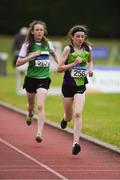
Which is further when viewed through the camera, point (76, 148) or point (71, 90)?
point (71, 90)

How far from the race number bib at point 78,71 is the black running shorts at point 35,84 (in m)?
1.19

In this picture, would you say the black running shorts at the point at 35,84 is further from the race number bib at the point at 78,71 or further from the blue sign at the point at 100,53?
the blue sign at the point at 100,53

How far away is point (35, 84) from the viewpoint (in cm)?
1358

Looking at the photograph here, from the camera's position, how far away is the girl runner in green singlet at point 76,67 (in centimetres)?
1213

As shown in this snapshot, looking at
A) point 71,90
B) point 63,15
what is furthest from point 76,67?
point 63,15

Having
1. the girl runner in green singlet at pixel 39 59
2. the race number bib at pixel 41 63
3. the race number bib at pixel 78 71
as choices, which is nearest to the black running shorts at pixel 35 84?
the girl runner in green singlet at pixel 39 59

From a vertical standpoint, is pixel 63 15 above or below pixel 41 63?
below

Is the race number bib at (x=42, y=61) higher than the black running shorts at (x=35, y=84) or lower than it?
higher

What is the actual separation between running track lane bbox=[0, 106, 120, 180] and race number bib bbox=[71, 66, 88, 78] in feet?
4.09

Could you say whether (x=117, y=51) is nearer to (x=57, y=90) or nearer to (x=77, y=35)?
(x=57, y=90)

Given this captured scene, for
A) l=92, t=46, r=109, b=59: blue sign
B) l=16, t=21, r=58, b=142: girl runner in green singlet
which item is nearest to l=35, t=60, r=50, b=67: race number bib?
l=16, t=21, r=58, b=142: girl runner in green singlet

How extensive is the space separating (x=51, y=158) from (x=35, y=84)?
2031 millimetres

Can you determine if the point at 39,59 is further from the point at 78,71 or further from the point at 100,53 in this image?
the point at 100,53

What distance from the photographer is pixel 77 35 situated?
1220cm
